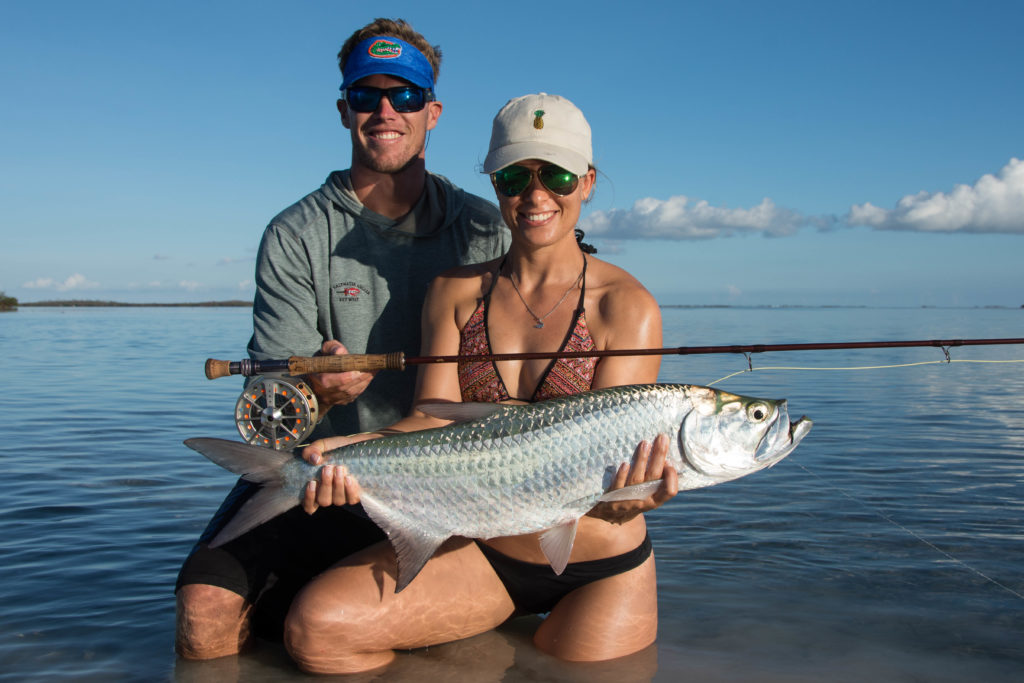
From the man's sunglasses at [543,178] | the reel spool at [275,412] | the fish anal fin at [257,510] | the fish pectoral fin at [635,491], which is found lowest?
the fish anal fin at [257,510]

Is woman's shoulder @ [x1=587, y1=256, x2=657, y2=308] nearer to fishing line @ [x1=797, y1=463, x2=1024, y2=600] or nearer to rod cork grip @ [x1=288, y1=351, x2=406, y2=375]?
rod cork grip @ [x1=288, y1=351, x2=406, y2=375]

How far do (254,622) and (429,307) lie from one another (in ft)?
6.13

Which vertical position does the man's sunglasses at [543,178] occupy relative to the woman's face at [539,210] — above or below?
above

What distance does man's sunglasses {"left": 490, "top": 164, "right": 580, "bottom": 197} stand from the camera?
4020mm

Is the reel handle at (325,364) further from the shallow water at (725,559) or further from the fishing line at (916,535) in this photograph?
the fishing line at (916,535)

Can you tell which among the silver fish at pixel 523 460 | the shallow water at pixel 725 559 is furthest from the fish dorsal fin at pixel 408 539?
the shallow water at pixel 725 559

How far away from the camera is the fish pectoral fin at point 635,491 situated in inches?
133

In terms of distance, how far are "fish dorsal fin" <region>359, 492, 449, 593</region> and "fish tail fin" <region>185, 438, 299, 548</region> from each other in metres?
0.37

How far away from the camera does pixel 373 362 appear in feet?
13.6

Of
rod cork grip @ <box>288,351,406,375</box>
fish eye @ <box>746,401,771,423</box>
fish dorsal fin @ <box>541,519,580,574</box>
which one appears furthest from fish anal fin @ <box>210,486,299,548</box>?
fish eye @ <box>746,401,771,423</box>

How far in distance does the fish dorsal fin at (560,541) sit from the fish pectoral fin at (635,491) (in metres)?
0.22

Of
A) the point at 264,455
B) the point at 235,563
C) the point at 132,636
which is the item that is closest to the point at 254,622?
the point at 235,563

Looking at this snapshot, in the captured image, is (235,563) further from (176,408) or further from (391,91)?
(176,408)

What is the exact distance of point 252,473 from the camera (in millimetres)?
3475
